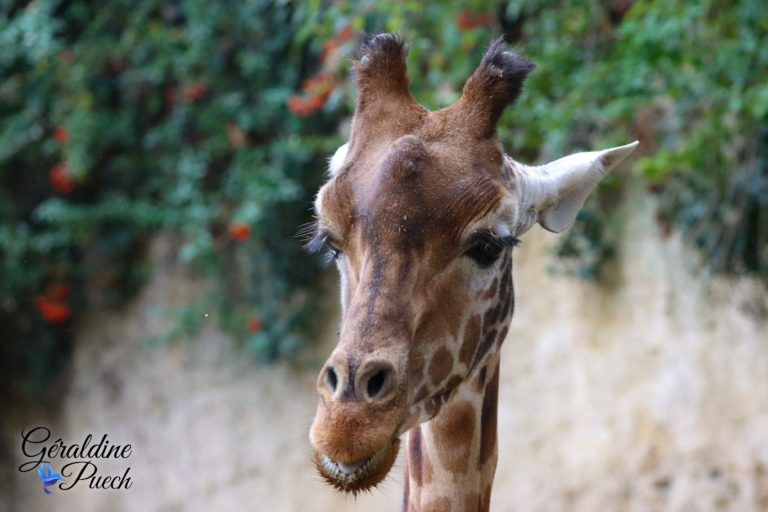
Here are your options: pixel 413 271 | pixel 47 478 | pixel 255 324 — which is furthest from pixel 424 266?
pixel 255 324

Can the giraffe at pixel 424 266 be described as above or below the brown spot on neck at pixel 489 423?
above

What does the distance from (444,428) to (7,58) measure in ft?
20.5

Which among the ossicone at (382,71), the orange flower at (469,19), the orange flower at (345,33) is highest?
the ossicone at (382,71)

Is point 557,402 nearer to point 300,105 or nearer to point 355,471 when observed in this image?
point 300,105

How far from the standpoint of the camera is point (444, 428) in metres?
2.94

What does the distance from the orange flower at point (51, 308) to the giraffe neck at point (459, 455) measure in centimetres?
622

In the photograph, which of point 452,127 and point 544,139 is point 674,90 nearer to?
point 544,139

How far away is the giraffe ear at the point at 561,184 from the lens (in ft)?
10.2

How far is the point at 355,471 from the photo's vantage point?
7.70 ft

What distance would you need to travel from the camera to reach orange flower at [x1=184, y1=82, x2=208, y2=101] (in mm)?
8039

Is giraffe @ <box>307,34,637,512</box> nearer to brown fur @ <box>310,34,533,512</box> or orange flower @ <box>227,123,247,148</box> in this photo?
brown fur @ <box>310,34,533,512</box>

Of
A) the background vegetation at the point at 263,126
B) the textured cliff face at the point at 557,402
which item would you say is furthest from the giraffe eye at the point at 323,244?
the background vegetation at the point at 263,126

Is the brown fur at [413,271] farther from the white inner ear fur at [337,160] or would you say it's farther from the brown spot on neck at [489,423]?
the white inner ear fur at [337,160]

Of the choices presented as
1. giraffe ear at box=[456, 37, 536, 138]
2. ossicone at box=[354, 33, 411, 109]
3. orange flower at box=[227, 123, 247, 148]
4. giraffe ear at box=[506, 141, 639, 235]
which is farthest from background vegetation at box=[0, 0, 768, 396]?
ossicone at box=[354, 33, 411, 109]
